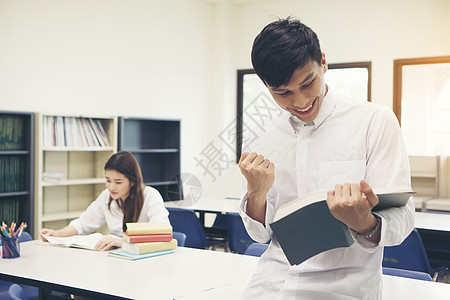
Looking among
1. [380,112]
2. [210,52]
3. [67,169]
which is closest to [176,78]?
[210,52]

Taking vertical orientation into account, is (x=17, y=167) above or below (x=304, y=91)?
below

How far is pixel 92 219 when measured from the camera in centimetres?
363

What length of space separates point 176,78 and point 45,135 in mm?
2356

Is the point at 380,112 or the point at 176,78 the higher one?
the point at 176,78

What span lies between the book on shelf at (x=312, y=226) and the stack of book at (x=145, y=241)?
5.50 ft

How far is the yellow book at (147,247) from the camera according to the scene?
9.28 feet

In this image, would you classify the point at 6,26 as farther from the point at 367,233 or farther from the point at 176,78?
the point at 367,233

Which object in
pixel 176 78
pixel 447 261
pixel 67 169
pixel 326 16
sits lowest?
pixel 447 261

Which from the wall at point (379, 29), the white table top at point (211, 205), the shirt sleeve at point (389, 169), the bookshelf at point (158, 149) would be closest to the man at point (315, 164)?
the shirt sleeve at point (389, 169)

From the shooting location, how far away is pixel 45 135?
5.33 m

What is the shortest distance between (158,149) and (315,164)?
537 cm

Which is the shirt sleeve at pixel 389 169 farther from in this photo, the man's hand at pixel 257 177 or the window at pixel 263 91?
the window at pixel 263 91

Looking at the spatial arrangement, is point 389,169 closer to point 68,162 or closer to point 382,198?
point 382,198

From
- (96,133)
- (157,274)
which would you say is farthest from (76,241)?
(96,133)
